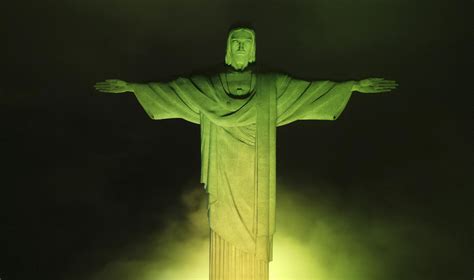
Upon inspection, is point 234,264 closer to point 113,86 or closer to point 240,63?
point 240,63

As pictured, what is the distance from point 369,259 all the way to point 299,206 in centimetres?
83

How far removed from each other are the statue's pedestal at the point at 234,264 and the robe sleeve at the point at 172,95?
100 centimetres

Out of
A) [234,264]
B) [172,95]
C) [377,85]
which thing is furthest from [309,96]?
[234,264]

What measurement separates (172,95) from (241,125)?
0.58m

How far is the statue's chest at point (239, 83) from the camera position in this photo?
6.36 m

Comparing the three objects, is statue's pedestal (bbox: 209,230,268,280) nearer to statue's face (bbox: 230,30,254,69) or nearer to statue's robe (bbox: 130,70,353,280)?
statue's robe (bbox: 130,70,353,280)

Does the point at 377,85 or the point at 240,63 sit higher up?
the point at 240,63

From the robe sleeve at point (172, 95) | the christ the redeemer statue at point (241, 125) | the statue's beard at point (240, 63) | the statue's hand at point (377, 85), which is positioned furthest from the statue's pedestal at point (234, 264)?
the statue's hand at point (377, 85)

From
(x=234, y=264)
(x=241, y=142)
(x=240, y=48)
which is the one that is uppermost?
(x=240, y=48)

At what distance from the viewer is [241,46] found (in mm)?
6312

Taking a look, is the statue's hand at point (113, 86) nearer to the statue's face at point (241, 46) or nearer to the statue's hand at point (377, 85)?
the statue's face at point (241, 46)

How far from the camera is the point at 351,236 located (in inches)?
310

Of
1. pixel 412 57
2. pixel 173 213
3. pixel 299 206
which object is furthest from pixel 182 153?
pixel 412 57

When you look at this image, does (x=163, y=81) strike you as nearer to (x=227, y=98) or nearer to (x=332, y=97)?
(x=227, y=98)
